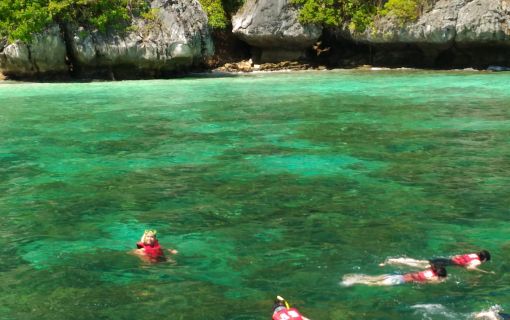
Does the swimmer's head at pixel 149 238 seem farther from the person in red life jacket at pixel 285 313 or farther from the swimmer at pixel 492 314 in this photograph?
the swimmer at pixel 492 314

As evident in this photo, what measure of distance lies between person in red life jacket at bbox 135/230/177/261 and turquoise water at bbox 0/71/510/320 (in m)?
0.12

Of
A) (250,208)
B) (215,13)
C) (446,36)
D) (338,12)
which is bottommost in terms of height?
(250,208)

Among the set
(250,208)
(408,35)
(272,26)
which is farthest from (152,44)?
(250,208)

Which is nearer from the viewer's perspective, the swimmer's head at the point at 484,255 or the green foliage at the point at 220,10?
the swimmer's head at the point at 484,255

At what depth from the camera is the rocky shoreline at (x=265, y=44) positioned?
28.4m

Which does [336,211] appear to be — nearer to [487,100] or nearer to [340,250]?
[340,250]

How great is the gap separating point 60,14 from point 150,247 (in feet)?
78.4

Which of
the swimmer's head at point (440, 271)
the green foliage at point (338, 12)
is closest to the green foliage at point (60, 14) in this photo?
the green foliage at point (338, 12)

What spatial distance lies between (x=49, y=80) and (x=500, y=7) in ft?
67.2

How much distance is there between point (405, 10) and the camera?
101 ft

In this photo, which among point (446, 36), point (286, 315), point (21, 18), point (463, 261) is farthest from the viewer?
point (446, 36)

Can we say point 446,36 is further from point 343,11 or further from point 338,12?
point 338,12

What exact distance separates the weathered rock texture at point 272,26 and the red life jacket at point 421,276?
27537 millimetres

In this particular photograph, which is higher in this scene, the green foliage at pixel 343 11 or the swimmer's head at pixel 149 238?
the green foliage at pixel 343 11
